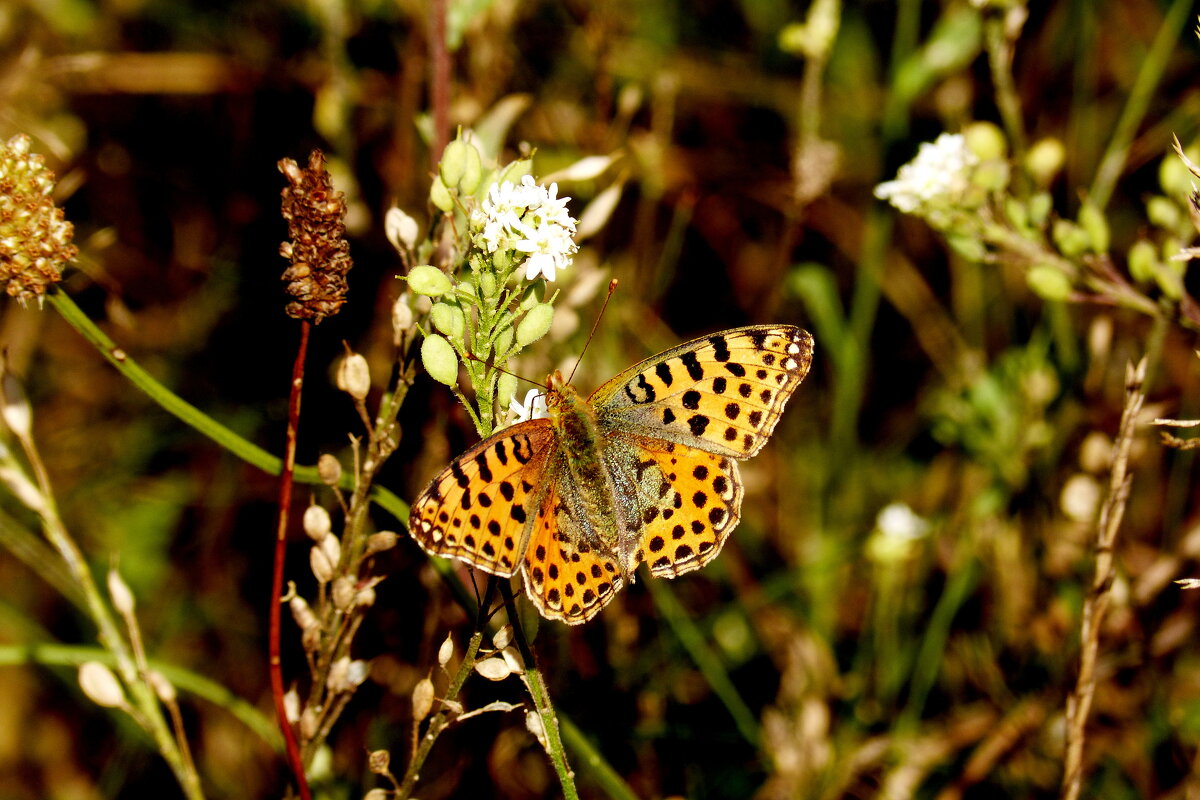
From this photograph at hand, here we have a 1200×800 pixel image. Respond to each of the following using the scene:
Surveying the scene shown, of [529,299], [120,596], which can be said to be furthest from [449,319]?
[120,596]

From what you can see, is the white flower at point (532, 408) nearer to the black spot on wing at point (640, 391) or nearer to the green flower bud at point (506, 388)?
the black spot on wing at point (640, 391)

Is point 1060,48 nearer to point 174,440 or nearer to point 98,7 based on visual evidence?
point 174,440

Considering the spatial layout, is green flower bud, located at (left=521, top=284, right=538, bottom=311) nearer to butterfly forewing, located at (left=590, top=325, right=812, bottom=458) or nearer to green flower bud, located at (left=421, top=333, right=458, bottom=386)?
green flower bud, located at (left=421, top=333, right=458, bottom=386)

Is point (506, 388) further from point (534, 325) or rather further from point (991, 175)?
point (991, 175)

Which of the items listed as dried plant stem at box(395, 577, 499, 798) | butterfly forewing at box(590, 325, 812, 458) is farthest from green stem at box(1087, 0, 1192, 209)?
dried plant stem at box(395, 577, 499, 798)

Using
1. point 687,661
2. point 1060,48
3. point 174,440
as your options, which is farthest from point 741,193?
point 174,440

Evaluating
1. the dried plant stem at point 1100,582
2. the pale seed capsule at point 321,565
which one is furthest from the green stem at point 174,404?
the dried plant stem at point 1100,582

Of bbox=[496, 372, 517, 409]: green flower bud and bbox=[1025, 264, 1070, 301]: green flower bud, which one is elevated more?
bbox=[496, 372, 517, 409]: green flower bud
